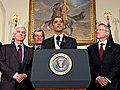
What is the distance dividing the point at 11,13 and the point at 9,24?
16.6 inches

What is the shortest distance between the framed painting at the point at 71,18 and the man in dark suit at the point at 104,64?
2299 mm

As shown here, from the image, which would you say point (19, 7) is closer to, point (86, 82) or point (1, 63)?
point (1, 63)

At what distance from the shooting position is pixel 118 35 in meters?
5.66

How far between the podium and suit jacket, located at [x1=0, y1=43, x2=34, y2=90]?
0.81 m

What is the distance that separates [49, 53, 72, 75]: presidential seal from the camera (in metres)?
2.03

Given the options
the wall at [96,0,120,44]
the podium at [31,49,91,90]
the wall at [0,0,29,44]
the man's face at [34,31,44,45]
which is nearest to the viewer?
the podium at [31,49,91,90]

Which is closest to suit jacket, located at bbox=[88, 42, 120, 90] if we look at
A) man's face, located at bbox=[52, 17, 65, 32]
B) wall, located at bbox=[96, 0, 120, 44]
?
man's face, located at bbox=[52, 17, 65, 32]

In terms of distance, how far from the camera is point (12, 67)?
2812 millimetres

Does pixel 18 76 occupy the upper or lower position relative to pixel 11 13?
lower

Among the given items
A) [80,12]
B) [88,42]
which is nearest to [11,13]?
[80,12]

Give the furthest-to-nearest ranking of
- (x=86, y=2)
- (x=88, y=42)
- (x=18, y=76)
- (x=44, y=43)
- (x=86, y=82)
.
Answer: (x=86, y=2), (x=88, y=42), (x=44, y=43), (x=18, y=76), (x=86, y=82)

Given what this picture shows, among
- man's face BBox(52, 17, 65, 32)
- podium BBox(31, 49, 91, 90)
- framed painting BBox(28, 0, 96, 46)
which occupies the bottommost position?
podium BBox(31, 49, 91, 90)

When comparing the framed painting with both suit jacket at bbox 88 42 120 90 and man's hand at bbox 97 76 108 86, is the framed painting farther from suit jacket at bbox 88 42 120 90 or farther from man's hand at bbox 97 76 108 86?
man's hand at bbox 97 76 108 86

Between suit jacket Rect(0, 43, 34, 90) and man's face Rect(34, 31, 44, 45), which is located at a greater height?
man's face Rect(34, 31, 44, 45)
